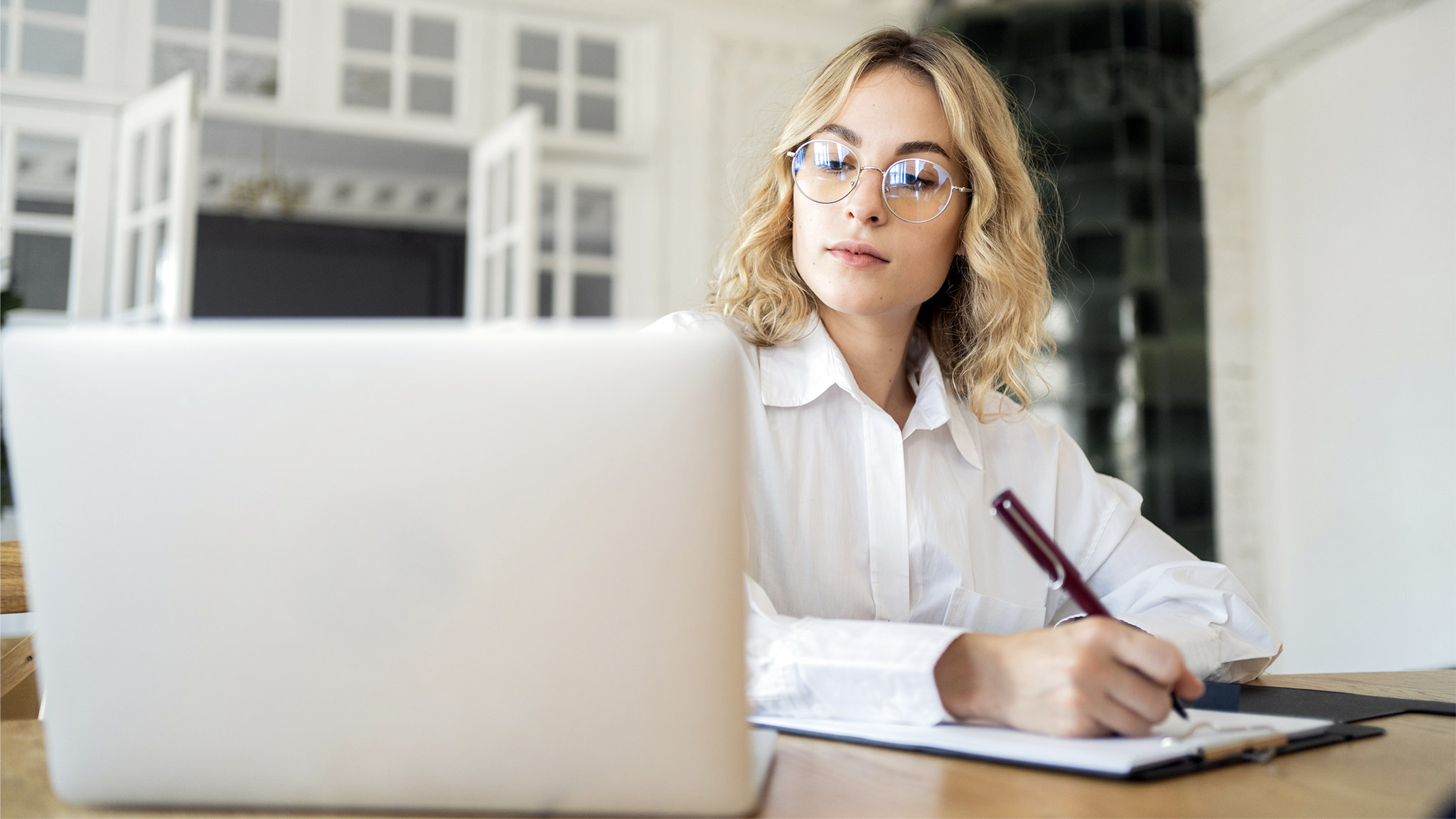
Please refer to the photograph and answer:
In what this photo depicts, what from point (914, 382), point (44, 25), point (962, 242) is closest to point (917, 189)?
point (962, 242)

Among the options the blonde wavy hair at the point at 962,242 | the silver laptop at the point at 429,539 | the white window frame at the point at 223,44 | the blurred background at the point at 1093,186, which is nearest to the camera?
the silver laptop at the point at 429,539

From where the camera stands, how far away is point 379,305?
24.2 ft

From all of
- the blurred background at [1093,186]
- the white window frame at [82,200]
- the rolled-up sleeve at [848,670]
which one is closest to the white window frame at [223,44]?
the blurred background at [1093,186]

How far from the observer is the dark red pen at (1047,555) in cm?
69

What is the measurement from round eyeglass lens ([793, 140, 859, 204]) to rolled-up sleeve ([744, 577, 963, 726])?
679 mm

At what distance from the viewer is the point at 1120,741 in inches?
28.3

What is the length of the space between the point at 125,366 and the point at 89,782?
0.74 ft

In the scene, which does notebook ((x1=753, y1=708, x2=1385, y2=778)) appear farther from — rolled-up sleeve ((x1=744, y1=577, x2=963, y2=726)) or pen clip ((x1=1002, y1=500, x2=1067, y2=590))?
pen clip ((x1=1002, y1=500, x2=1067, y2=590))

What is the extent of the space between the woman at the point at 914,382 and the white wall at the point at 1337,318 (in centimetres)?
248

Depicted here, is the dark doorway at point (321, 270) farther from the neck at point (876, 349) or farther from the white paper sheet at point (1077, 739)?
the white paper sheet at point (1077, 739)

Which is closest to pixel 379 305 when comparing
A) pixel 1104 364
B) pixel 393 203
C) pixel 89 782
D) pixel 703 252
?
pixel 393 203

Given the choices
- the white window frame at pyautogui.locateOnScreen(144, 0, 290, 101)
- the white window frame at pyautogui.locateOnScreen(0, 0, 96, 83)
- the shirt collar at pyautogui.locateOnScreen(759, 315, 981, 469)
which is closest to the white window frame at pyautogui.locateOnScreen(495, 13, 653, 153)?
the white window frame at pyautogui.locateOnScreen(144, 0, 290, 101)

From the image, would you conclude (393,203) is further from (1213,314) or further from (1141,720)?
(1141,720)

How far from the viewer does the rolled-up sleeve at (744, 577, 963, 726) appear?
2.49 ft
